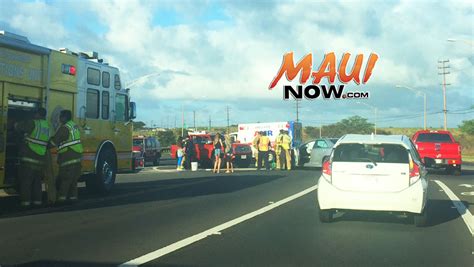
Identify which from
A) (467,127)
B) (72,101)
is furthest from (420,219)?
(467,127)

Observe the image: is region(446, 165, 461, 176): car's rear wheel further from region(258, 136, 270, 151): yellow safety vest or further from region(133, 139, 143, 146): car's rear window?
region(133, 139, 143, 146): car's rear window

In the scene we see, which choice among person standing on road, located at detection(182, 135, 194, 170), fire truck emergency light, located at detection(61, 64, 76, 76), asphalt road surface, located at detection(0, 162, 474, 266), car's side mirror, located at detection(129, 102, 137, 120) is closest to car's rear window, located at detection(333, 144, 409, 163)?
asphalt road surface, located at detection(0, 162, 474, 266)

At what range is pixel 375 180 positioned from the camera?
28.6 feet

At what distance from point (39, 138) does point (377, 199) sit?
20.8 ft

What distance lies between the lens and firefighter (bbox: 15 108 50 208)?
10336 mm

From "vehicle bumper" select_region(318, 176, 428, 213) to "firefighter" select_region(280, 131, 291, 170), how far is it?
14.6 meters

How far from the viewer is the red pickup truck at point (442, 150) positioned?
73.2ft

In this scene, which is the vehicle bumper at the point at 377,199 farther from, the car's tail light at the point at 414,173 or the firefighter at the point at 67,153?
the firefighter at the point at 67,153

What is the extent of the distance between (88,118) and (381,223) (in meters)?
7.13

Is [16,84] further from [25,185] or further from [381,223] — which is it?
[381,223]

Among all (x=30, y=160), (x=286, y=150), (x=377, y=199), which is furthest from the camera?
(x=286, y=150)

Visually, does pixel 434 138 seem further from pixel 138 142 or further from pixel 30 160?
pixel 30 160

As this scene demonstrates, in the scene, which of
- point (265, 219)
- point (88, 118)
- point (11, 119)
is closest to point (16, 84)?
point (11, 119)

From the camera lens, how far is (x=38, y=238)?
305 inches
